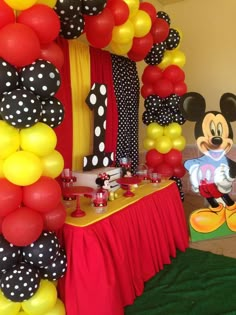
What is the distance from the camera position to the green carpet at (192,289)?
199cm

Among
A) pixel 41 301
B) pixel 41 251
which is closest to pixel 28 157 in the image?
pixel 41 251

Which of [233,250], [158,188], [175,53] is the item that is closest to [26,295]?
[158,188]

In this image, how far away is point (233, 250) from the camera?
2.82m

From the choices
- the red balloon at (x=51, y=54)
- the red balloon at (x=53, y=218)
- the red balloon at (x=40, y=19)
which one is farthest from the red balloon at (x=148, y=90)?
the red balloon at (x=53, y=218)

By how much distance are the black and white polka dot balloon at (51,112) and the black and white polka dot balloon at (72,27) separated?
582 mm

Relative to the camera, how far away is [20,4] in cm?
141

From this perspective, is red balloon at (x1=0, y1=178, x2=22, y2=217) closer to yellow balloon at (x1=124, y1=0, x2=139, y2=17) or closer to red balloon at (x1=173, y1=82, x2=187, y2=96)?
yellow balloon at (x1=124, y1=0, x2=139, y2=17)

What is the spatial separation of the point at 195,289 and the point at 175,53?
7.36 feet

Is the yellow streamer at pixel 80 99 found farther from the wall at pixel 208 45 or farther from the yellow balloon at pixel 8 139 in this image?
the wall at pixel 208 45

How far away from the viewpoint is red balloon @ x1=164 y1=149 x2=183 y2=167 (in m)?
3.22

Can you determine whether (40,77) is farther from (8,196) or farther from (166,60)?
(166,60)

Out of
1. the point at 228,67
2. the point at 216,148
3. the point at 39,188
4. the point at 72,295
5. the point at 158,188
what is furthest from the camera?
the point at 228,67

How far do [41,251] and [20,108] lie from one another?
0.71 m

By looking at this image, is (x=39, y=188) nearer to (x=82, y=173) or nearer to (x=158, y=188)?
(x=82, y=173)
